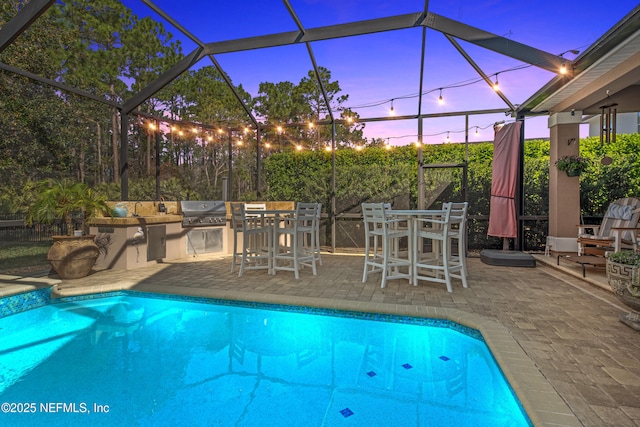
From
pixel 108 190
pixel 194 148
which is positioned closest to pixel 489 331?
pixel 108 190

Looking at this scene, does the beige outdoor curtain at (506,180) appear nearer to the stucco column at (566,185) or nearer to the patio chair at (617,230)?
the stucco column at (566,185)

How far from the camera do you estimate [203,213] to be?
659cm

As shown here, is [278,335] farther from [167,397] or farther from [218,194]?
[218,194]

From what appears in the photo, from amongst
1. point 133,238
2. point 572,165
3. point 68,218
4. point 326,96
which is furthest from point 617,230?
point 68,218

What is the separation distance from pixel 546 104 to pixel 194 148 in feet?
30.2

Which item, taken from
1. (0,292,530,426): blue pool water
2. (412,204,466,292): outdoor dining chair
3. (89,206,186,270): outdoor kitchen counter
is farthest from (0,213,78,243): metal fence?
(412,204,466,292): outdoor dining chair

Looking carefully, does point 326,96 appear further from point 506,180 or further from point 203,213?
point 506,180

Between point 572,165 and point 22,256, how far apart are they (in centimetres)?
888

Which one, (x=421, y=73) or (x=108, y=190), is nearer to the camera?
(x=421, y=73)

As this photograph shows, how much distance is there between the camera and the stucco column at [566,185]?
5957 millimetres

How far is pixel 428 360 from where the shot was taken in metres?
2.54

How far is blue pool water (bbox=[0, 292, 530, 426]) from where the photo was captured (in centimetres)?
194

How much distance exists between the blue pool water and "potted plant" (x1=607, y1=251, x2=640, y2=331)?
121cm

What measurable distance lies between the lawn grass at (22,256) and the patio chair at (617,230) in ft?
26.8
